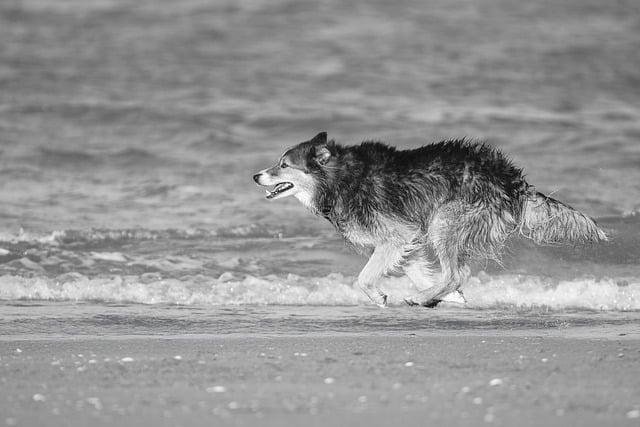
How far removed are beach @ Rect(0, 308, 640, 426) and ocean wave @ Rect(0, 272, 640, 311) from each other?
1.19 m

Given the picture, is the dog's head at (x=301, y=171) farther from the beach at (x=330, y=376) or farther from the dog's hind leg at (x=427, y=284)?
the beach at (x=330, y=376)

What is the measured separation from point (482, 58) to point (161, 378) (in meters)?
18.8

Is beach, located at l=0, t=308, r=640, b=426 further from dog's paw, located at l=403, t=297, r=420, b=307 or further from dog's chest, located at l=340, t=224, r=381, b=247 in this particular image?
dog's chest, located at l=340, t=224, r=381, b=247

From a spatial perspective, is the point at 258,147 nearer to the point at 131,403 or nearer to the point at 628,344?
the point at 628,344

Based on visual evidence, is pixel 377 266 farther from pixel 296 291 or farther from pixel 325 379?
pixel 325 379

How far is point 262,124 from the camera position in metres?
18.3

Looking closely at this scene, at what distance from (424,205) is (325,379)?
9.87ft

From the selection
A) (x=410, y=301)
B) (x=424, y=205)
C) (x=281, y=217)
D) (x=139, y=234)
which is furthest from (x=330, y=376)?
(x=281, y=217)

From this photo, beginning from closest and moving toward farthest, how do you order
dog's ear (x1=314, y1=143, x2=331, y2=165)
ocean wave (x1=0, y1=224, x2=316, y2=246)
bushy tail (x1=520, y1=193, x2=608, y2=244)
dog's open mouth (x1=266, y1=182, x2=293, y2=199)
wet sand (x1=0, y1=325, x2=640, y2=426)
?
wet sand (x1=0, y1=325, x2=640, y2=426), bushy tail (x1=520, y1=193, x2=608, y2=244), dog's ear (x1=314, y1=143, x2=331, y2=165), dog's open mouth (x1=266, y1=182, x2=293, y2=199), ocean wave (x1=0, y1=224, x2=316, y2=246)

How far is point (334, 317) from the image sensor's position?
817 centimetres

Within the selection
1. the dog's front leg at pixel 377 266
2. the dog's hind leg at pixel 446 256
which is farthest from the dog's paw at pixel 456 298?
the dog's front leg at pixel 377 266

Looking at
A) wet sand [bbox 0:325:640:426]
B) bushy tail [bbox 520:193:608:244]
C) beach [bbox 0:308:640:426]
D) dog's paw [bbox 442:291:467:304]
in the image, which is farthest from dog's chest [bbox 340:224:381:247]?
wet sand [bbox 0:325:640:426]

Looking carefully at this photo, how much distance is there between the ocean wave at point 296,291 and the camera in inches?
348

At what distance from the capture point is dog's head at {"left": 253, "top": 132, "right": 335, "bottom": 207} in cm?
868
